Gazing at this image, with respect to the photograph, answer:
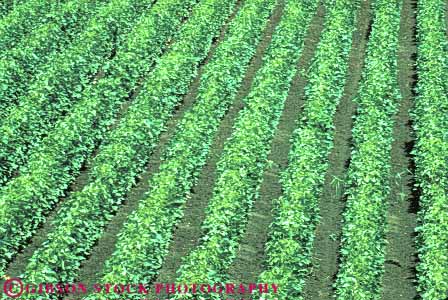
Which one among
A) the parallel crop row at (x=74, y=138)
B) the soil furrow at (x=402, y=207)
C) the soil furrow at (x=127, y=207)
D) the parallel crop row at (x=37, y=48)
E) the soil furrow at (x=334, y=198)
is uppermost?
the parallel crop row at (x=37, y=48)

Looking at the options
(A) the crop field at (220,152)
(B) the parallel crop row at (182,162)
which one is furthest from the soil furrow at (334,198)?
(B) the parallel crop row at (182,162)

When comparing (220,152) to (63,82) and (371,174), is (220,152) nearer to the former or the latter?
(371,174)

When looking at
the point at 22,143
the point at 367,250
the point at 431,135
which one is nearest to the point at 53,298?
the point at 22,143

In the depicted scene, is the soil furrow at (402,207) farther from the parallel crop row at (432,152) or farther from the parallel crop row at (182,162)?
the parallel crop row at (182,162)

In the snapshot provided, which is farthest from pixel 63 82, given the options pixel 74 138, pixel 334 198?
pixel 334 198

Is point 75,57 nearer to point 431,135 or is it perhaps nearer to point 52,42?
point 52,42

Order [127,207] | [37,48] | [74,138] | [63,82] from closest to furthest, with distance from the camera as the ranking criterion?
[127,207] → [74,138] → [63,82] → [37,48]
